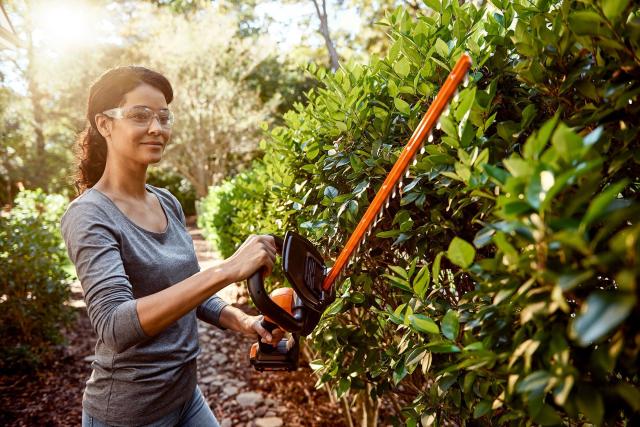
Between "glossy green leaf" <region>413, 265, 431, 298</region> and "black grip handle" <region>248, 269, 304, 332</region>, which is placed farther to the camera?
"black grip handle" <region>248, 269, 304, 332</region>

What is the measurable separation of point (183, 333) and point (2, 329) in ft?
13.4

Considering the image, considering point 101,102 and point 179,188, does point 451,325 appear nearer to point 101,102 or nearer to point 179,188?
point 101,102

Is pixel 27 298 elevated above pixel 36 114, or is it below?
below

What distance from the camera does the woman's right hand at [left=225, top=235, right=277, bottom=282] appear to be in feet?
4.46

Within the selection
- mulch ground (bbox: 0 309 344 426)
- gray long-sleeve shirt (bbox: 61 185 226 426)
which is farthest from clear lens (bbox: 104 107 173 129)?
mulch ground (bbox: 0 309 344 426)

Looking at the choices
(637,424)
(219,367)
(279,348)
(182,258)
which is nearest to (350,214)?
(279,348)

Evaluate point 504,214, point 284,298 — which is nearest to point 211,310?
point 284,298

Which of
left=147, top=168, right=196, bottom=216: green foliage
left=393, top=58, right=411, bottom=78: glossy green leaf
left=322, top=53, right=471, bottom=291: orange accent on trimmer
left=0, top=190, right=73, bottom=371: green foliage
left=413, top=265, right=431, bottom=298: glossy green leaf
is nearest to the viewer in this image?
left=322, top=53, right=471, bottom=291: orange accent on trimmer

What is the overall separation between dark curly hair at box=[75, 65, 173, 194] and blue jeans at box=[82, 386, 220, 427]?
1.12 metres

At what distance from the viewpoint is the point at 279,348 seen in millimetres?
A: 1763

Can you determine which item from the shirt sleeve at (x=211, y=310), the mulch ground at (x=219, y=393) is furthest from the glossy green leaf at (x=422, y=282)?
the mulch ground at (x=219, y=393)

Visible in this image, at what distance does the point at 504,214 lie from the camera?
0.69 meters

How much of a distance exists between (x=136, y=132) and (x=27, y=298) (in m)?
4.12

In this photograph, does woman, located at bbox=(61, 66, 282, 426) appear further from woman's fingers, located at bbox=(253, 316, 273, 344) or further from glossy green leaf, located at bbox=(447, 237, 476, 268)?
glossy green leaf, located at bbox=(447, 237, 476, 268)
